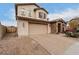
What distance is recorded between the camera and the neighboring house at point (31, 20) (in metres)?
1.55

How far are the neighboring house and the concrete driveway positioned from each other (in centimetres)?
7

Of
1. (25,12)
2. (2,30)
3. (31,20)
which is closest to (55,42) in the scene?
(31,20)

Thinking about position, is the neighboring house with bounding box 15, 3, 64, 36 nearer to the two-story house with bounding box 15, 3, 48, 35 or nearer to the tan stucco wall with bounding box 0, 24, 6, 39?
the two-story house with bounding box 15, 3, 48, 35

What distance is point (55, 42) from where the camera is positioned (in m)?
1.57

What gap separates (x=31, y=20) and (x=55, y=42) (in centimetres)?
37

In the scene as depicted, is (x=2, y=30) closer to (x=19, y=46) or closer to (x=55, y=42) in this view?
(x=19, y=46)

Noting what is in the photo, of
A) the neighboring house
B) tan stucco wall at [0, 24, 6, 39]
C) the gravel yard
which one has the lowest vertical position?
the gravel yard

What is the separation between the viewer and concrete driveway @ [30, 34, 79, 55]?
60.8 inches

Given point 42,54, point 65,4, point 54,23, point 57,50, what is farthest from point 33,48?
point 65,4

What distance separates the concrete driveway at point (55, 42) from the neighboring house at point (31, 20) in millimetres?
69

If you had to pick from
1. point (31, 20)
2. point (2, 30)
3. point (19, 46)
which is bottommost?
point (19, 46)

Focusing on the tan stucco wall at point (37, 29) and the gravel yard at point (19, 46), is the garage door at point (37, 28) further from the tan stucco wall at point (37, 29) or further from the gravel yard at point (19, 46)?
the gravel yard at point (19, 46)

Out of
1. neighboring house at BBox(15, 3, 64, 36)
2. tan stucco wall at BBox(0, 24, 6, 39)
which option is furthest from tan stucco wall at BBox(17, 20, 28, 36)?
tan stucco wall at BBox(0, 24, 6, 39)

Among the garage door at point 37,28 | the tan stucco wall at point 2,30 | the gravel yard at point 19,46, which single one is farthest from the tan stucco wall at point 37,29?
the tan stucco wall at point 2,30
